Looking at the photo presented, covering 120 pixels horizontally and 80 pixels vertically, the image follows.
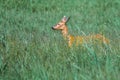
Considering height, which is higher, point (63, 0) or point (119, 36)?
point (119, 36)

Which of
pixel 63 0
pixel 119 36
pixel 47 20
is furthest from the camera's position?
pixel 63 0

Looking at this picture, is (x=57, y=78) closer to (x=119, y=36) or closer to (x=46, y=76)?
(x=46, y=76)

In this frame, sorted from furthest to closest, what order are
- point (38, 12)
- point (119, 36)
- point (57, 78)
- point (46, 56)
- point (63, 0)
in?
point (63, 0)
point (38, 12)
point (119, 36)
point (46, 56)
point (57, 78)

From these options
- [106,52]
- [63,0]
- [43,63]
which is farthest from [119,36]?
[63,0]

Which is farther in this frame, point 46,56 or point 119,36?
point 119,36

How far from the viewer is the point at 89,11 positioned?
394 inches

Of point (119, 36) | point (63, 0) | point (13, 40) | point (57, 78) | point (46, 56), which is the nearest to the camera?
point (57, 78)

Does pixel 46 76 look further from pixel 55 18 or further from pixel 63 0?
pixel 63 0

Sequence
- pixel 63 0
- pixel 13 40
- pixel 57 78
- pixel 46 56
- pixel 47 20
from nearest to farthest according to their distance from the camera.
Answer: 1. pixel 57 78
2. pixel 46 56
3. pixel 13 40
4. pixel 47 20
5. pixel 63 0

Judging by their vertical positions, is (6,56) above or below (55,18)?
above

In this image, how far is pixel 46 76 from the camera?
381 cm

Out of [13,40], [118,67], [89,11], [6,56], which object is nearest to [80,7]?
[89,11]

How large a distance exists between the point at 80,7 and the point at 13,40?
5246 millimetres

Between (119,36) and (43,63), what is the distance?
40.0 inches
